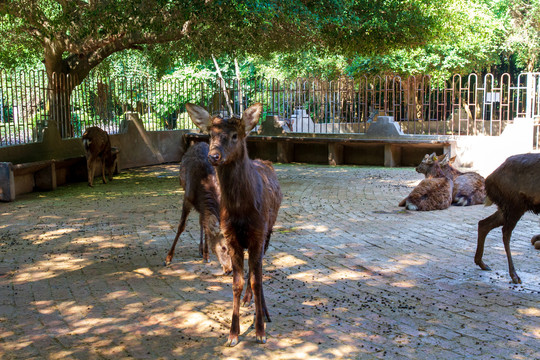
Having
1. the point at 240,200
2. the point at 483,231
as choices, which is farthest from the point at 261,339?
the point at 483,231

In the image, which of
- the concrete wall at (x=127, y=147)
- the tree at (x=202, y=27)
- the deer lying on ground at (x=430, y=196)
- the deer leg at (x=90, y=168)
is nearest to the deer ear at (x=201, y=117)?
the deer lying on ground at (x=430, y=196)

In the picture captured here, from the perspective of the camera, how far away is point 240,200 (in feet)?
16.7

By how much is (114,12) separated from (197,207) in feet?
24.8

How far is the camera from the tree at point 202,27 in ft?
42.2

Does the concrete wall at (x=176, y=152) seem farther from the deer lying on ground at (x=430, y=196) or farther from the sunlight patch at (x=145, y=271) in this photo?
the sunlight patch at (x=145, y=271)

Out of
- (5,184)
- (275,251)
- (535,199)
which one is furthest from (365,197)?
(5,184)

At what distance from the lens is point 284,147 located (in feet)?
66.8

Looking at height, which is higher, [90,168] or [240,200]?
[240,200]

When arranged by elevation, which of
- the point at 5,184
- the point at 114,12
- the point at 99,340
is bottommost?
the point at 99,340

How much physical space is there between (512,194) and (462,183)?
5.08 meters

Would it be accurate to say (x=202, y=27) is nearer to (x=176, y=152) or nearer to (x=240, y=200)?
(x=176, y=152)

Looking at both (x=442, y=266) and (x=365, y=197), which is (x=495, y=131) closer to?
(x=365, y=197)

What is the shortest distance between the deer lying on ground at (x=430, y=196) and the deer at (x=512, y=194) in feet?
12.4

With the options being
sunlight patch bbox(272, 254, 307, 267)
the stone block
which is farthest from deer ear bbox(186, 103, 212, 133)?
the stone block
